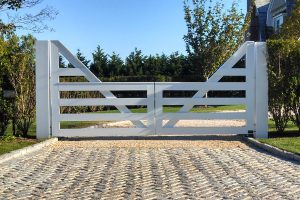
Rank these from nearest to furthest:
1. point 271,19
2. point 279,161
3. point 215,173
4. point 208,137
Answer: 1. point 215,173
2. point 279,161
3. point 208,137
4. point 271,19

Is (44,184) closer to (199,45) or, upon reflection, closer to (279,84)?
(279,84)

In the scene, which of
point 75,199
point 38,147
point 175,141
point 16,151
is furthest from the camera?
point 175,141

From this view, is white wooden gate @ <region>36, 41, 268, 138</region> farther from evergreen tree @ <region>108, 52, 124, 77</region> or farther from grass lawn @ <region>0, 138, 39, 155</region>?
evergreen tree @ <region>108, 52, 124, 77</region>

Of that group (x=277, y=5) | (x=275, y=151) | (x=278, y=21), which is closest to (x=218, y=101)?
(x=275, y=151)

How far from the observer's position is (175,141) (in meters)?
12.2

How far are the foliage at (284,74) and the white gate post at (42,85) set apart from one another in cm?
582

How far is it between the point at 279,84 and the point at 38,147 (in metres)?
6.34

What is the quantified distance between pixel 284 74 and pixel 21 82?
274 inches

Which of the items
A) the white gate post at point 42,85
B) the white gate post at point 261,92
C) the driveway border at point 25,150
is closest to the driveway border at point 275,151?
the white gate post at point 261,92

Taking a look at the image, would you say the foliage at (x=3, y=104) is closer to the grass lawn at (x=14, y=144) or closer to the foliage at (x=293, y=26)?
the grass lawn at (x=14, y=144)

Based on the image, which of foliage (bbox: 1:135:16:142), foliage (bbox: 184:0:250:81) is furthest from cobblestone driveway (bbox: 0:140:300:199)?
foliage (bbox: 184:0:250:81)

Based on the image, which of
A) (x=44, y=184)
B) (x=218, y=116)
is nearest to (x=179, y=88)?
(x=218, y=116)

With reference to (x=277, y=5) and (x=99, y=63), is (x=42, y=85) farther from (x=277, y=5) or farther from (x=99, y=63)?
(x=277, y=5)

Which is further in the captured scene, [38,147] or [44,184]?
[38,147]
